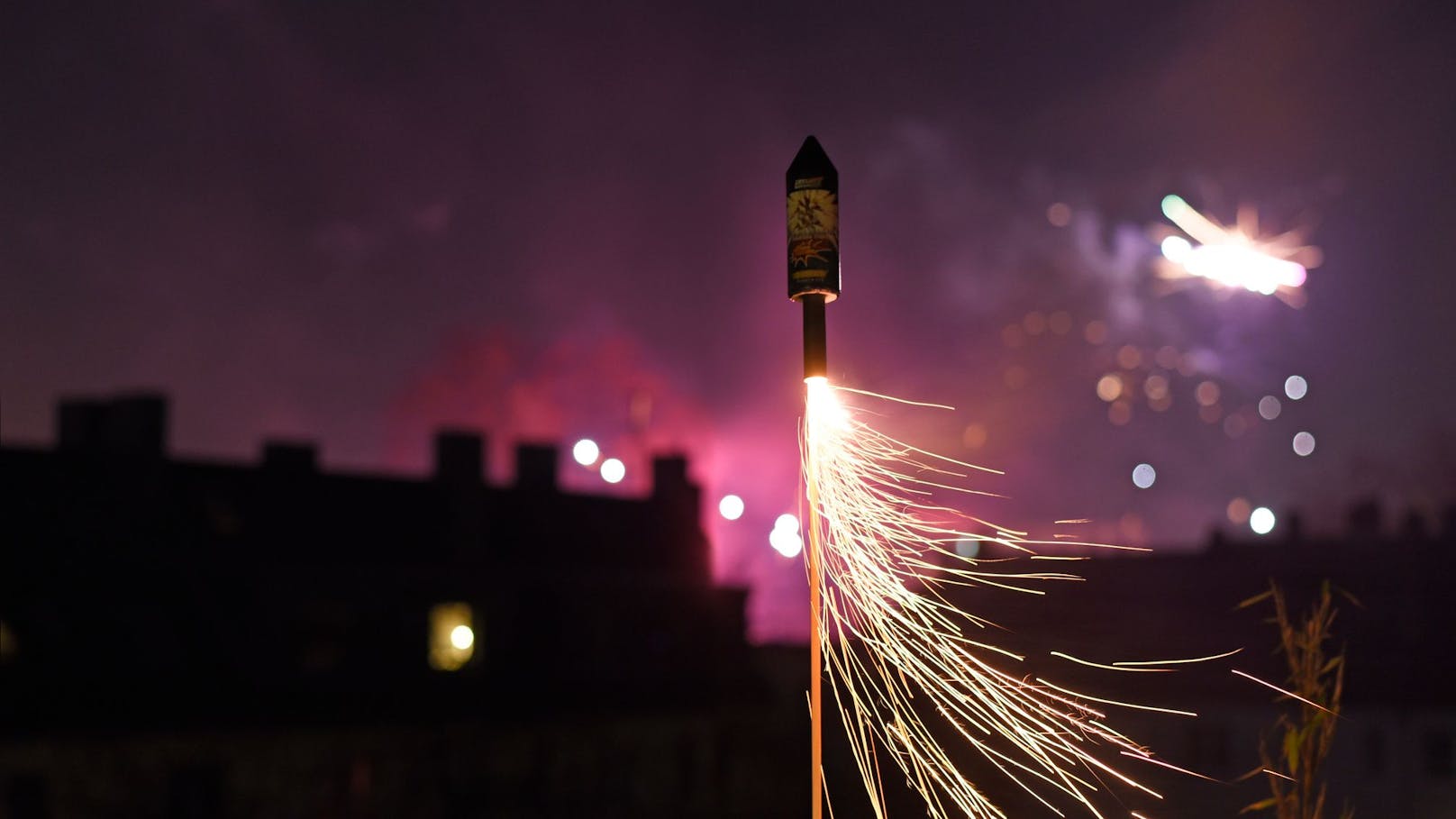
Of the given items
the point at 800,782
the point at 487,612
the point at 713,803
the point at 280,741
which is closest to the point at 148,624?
the point at 280,741

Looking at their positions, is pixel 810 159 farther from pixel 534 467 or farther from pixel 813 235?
pixel 534 467

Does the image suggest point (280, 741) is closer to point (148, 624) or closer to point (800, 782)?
point (148, 624)

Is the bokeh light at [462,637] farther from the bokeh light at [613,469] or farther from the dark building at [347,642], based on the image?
the bokeh light at [613,469]

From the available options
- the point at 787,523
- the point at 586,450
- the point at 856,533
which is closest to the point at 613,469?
the point at 586,450

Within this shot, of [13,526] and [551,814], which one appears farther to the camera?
[551,814]

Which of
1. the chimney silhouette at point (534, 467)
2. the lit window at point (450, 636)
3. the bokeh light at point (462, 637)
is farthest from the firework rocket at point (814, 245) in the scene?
the chimney silhouette at point (534, 467)

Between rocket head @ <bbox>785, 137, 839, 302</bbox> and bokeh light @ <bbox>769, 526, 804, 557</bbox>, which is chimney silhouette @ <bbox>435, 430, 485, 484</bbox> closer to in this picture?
bokeh light @ <bbox>769, 526, 804, 557</bbox>
